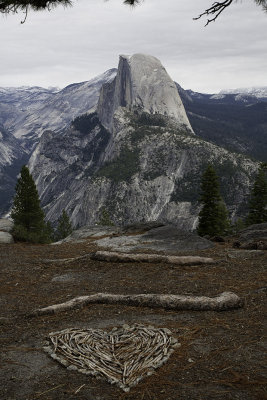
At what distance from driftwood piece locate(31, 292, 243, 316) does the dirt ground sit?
0.65 feet

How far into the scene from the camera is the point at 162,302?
8.72 m

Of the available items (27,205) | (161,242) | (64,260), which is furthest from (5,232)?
(27,205)

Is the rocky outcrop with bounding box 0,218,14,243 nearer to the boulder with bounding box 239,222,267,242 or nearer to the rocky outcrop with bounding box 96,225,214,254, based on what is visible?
the rocky outcrop with bounding box 96,225,214,254

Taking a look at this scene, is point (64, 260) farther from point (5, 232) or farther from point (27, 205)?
point (27, 205)

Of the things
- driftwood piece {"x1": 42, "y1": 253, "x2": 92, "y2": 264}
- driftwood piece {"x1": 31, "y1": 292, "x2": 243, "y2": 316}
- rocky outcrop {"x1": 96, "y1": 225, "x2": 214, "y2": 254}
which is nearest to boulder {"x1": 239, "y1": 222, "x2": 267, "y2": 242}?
rocky outcrop {"x1": 96, "y1": 225, "x2": 214, "y2": 254}

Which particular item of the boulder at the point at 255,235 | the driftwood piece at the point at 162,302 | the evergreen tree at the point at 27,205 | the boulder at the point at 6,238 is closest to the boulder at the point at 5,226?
the boulder at the point at 6,238

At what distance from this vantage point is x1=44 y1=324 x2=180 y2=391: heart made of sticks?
562cm

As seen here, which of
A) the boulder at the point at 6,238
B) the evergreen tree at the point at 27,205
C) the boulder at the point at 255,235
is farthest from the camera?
the evergreen tree at the point at 27,205

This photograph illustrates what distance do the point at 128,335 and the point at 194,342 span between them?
4.38 feet

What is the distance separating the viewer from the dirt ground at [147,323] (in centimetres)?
518

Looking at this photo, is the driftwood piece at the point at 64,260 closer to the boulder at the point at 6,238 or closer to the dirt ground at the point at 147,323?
the dirt ground at the point at 147,323

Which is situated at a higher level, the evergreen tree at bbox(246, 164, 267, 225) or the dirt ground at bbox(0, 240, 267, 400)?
the dirt ground at bbox(0, 240, 267, 400)

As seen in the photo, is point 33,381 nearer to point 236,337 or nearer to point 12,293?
point 236,337

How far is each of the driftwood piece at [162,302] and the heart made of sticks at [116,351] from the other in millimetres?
1419
